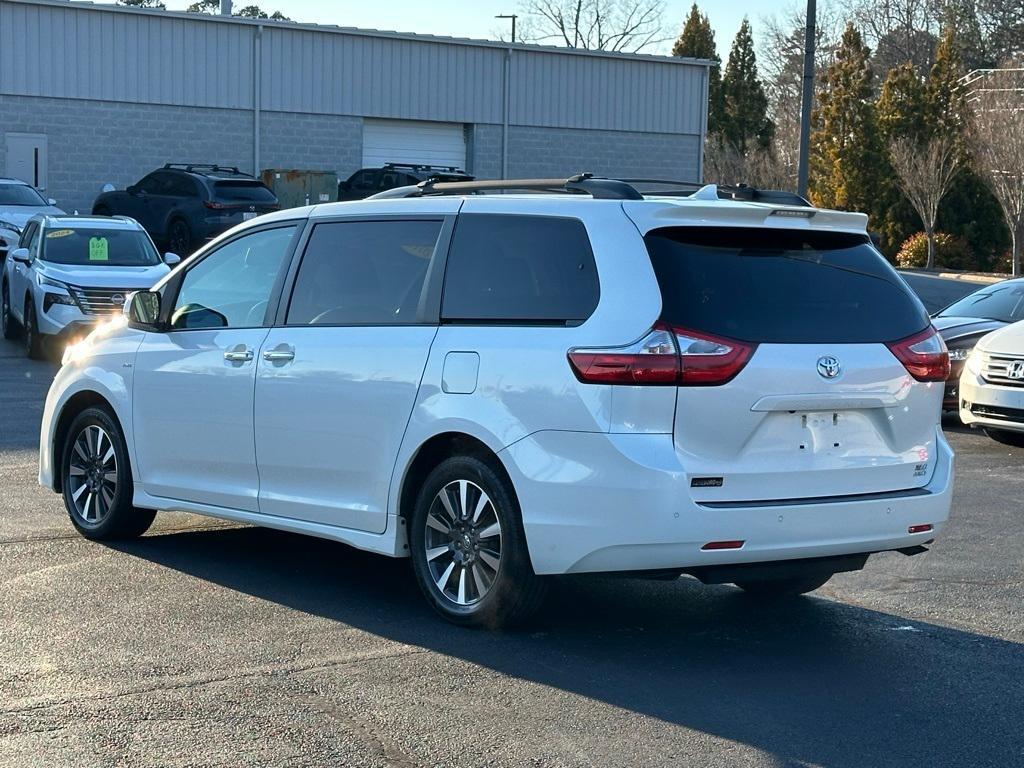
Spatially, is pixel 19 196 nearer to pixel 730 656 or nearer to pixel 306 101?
pixel 306 101

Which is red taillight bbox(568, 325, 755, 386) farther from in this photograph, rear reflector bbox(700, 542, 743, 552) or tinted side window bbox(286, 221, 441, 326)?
tinted side window bbox(286, 221, 441, 326)

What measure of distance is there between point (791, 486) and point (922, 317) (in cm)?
109

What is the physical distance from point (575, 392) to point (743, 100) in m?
61.9

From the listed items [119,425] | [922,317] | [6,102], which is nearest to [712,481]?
[922,317]

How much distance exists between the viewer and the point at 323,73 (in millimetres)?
39594

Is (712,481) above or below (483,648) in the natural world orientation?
above

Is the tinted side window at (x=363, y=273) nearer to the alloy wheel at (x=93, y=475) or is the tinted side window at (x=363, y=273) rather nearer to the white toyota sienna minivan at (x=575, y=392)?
the white toyota sienna minivan at (x=575, y=392)

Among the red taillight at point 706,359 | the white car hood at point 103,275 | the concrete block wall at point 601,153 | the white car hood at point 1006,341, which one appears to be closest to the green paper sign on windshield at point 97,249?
the white car hood at point 103,275

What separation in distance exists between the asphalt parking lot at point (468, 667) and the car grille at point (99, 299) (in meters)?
9.44

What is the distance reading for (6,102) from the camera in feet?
118

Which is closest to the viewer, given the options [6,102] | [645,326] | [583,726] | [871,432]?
[583,726]

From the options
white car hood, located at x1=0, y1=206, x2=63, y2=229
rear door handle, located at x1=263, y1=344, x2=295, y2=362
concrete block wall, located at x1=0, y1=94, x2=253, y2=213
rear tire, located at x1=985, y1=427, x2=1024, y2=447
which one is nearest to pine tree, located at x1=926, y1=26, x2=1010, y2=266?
concrete block wall, located at x1=0, y1=94, x2=253, y2=213

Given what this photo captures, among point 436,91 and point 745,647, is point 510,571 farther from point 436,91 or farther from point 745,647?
point 436,91

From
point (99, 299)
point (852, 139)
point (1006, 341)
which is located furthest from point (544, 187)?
point (852, 139)
